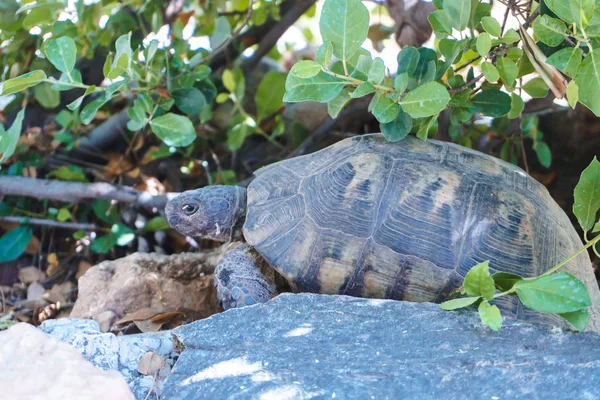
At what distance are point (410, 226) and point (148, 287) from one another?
4.18 ft

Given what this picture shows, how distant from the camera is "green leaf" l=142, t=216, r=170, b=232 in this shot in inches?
138

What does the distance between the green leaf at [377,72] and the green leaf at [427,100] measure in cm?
12

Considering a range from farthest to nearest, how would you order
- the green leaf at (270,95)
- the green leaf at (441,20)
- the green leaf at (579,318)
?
the green leaf at (270,95)
the green leaf at (441,20)
the green leaf at (579,318)

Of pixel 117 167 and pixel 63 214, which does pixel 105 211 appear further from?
pixel 117 167

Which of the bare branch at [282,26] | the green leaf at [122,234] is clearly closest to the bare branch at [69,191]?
the green leaf at [122,234]

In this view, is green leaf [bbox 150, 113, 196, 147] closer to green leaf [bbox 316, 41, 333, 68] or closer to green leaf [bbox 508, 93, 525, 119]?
green leaf [bbox 316, 41, 333, 68]

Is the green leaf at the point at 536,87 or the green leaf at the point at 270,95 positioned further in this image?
the green leaf at the point at 270,95

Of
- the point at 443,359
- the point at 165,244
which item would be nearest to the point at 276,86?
the point at 165,244

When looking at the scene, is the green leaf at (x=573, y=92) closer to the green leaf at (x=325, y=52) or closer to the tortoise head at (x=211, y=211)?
the green leaf at (x=325, y=52)

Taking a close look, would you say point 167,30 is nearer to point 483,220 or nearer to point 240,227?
point 240,227

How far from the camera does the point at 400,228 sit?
2.26 meters

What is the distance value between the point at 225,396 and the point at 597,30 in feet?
4.67

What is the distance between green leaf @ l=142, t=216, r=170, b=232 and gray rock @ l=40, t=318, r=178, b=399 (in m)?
1.42

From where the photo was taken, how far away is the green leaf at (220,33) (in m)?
3.30
